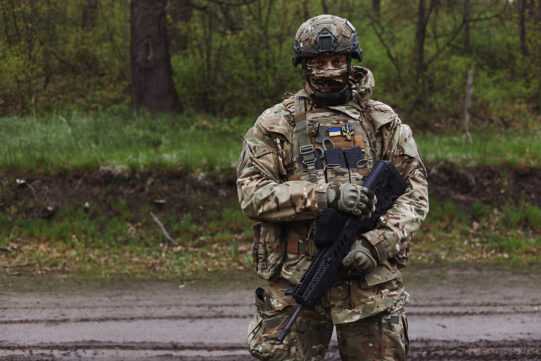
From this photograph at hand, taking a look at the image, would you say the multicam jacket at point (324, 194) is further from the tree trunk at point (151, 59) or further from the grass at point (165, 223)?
the tree trunk at point (151, 59)

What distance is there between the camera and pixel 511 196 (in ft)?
32.9

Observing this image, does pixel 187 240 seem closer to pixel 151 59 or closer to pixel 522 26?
pixel 151 59

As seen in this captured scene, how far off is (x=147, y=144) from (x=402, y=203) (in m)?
8.64

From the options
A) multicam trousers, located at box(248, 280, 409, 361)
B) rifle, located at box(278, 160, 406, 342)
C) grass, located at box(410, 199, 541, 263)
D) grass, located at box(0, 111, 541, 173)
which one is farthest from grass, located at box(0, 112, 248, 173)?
rifle, located at box(278, 160, 406, 342)

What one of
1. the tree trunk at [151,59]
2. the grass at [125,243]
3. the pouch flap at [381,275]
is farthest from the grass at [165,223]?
the pouch flap at [381,275]

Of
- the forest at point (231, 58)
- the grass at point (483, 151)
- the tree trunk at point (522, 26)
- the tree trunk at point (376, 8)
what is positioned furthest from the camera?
the tree trunk at point (522, 26)

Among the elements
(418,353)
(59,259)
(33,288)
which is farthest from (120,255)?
(418,353)

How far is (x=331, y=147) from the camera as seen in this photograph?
3.28 meters

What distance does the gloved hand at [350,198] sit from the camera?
3.05 m

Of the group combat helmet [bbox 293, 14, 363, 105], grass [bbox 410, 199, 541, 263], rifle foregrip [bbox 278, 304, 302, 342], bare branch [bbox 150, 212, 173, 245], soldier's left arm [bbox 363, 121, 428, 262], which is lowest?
grass [bbox 410, 199, 541, 263]

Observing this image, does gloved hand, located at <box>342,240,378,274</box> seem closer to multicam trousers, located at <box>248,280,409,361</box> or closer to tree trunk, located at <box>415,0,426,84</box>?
multicam trousers, located at <box>248,280,409,361</box>

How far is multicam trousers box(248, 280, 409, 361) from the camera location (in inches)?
125

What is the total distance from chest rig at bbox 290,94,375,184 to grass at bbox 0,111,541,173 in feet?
22.8

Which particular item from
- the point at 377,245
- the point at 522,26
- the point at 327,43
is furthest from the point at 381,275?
the point at 522,26
